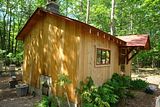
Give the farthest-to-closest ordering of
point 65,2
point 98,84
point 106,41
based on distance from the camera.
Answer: point 65,2 < point 106,41 < point 98,84

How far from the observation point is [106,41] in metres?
10.1

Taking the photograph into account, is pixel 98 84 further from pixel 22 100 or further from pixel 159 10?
pixel 159 10

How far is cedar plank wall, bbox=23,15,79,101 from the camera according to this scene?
8.16 metres

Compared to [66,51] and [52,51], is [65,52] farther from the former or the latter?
[52,51]

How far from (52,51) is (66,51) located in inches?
45.2

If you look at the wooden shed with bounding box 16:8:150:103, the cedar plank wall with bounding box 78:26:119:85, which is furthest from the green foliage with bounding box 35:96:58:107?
the cedar plank wall with bounding box 78:26:119:85

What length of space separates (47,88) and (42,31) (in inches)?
121

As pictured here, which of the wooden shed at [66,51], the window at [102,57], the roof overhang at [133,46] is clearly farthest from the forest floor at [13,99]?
the roof overhang at [133,46]

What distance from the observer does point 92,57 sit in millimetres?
8711

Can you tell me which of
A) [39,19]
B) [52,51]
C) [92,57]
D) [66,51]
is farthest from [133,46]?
[39,19]

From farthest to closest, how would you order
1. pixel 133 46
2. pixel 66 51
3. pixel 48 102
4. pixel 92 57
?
pixel 133 46
pixel 92 57
pixel 66 51
pixel 48 102

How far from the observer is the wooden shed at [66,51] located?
802 centimetres

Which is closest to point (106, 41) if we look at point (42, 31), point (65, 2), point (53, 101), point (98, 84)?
point (98, 84)

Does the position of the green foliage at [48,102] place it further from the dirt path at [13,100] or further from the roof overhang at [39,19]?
the roof overhang at [39,19]
